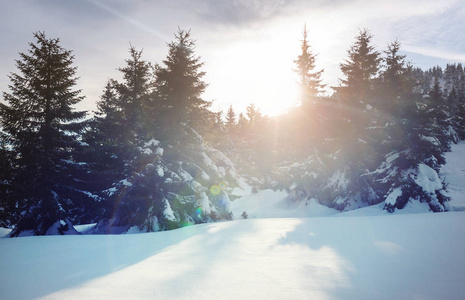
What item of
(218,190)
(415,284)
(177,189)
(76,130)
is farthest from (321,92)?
(415,284)

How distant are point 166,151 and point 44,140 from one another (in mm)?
6098

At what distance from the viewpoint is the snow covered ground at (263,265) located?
2754mm

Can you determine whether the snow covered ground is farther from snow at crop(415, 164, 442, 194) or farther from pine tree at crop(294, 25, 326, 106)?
pine tree at crop(294, 25, 326, 106)

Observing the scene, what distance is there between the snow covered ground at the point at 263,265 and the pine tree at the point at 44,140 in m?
6.23

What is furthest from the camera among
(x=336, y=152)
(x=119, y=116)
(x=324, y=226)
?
(x=336, y=152)

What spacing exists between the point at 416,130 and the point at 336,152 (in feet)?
16.4

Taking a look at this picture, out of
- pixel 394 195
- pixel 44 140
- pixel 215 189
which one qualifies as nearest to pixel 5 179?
pixel 44 140

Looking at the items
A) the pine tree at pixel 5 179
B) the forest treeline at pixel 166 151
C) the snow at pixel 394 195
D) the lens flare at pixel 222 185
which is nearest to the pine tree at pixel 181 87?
the forest treeline at pixel 166 151

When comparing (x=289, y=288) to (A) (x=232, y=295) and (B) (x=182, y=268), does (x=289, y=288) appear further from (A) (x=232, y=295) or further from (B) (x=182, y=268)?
(B) (x=182, y=268)

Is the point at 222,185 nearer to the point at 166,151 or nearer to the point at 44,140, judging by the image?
the point at 166,151

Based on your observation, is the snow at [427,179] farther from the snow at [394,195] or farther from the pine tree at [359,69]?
the pine tree at [359,69]

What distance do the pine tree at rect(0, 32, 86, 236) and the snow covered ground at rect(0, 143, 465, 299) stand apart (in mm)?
6231

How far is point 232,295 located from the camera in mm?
2678

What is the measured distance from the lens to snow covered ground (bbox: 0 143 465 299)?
2.75 metres
